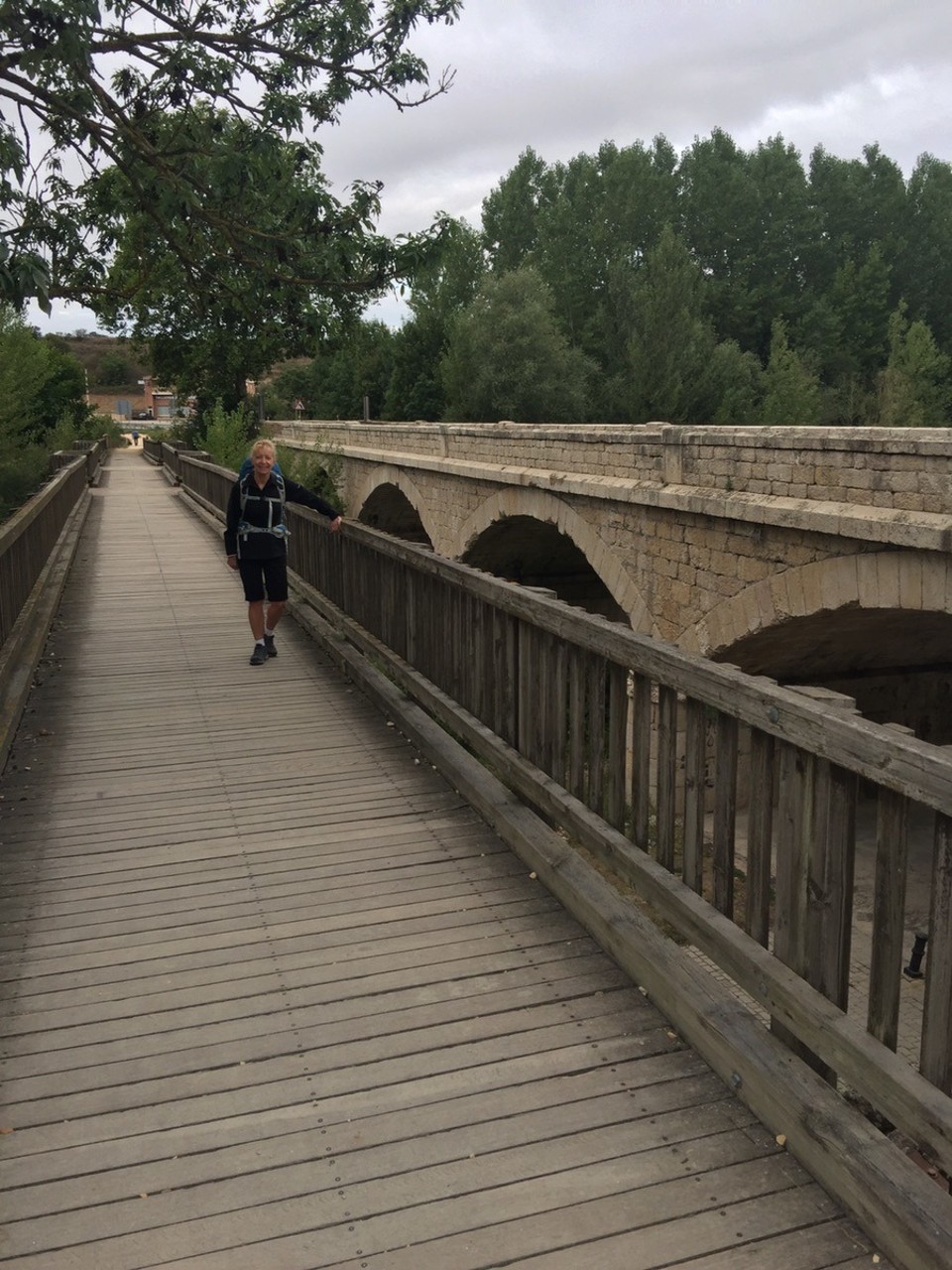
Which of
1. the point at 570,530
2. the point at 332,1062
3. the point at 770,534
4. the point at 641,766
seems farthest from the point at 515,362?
the point at 332,1062

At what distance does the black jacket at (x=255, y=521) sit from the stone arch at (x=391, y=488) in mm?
17181

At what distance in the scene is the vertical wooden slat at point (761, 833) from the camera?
8.73 feet

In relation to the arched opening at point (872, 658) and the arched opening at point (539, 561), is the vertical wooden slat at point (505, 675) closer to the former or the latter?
the arched opening at point (872, 658)

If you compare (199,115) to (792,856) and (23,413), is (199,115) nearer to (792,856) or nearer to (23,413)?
(792,856)

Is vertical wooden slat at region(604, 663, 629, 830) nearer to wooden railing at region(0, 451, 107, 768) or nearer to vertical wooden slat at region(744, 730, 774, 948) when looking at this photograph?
vertical wooden slat at region(744, 730, 774, 948)

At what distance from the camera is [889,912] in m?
2.25

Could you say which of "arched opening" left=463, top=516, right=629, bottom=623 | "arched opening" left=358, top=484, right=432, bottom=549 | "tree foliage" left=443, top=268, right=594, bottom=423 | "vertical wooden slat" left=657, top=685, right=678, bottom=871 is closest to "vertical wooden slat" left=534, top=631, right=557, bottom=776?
"vertical wooden slat" left=657, top=685, right=678, bottom=871

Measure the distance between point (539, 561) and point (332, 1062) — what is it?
21034 millimetres

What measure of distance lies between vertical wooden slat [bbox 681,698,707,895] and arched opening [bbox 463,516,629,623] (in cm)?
1723

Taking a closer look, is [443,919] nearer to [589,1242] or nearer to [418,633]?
[589,1242]

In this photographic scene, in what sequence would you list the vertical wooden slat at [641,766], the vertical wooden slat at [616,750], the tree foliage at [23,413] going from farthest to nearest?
the tree foliage at [23,413] < the vertical wooden slat at [616,750] < the vertical wooden slat at [641,766]

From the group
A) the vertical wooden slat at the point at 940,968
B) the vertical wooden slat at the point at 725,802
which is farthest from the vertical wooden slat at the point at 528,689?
the vertical wooden slat at the point at 940,968

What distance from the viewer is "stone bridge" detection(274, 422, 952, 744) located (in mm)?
9250

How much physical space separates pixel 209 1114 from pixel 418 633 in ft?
11.4
